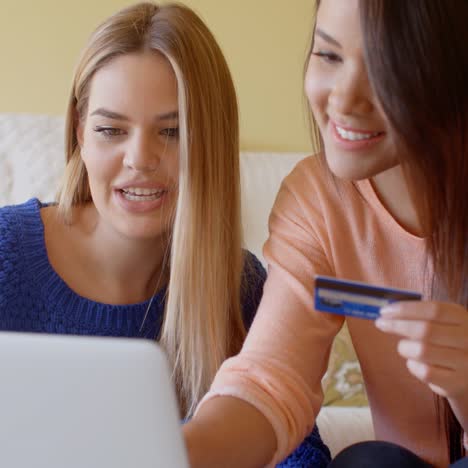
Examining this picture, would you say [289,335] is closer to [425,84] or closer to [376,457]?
[376,457]

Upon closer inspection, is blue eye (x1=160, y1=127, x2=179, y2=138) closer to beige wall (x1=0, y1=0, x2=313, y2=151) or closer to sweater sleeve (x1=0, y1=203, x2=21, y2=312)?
sweater sleeve (x1=0, y1=203, x2=21, y2=312)

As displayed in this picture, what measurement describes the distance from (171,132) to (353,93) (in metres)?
0.37

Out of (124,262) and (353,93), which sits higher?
(353,93)

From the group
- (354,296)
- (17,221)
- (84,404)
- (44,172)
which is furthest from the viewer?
(44,172)

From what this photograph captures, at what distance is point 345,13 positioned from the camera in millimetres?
832

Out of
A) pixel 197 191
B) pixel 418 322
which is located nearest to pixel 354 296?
pixel 418 322

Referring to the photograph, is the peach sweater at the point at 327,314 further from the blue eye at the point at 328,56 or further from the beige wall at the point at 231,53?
the beige wall at the point at 231,53

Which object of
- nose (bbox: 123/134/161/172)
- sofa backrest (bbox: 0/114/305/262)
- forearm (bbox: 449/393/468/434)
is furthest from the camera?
sofa backrest (bbox: 0/114/305/262)

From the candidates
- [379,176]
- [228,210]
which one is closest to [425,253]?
[379,176]

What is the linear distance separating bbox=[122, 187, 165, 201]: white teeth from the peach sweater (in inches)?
7.1

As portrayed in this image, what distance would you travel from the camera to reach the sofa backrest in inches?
65.9

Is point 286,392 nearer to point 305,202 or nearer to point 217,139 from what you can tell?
point 305,202

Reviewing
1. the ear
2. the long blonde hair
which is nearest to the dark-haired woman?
the long blonde hair

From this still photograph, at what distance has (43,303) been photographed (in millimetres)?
1188
